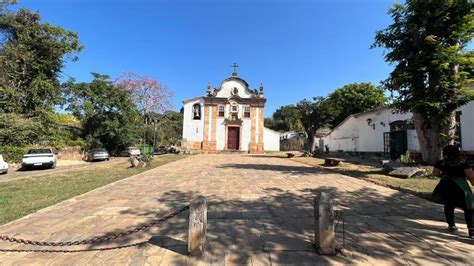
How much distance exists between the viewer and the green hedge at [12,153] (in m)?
16.8

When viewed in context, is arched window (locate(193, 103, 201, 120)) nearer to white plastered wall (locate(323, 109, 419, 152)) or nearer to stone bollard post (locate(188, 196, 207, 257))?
white plastered wall (locate(323, 109, 419, 152))

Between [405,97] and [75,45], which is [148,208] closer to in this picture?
[405,97]

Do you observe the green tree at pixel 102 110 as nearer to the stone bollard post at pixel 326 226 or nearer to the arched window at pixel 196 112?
the arched window at pixel 196 112

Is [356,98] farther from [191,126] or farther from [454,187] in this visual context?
[454,187]

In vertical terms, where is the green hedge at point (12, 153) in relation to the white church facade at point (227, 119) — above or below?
below

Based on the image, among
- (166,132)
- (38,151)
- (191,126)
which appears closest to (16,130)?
(38,151)

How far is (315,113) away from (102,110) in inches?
854

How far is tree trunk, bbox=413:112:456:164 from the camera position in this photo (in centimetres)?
1032

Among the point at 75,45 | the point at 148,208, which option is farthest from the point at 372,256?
the point at 75,45

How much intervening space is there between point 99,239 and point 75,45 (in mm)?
26360

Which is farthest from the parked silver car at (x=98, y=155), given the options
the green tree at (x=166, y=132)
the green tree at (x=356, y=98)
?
the green tree at (x=356, y=98)

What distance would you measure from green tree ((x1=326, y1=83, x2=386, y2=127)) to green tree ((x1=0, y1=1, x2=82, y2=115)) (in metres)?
29.5

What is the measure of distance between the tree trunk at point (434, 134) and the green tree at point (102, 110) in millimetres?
26302

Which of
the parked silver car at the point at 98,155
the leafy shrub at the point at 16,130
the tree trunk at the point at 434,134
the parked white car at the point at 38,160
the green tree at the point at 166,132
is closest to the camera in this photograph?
the tree trunk at the point at 434,134
